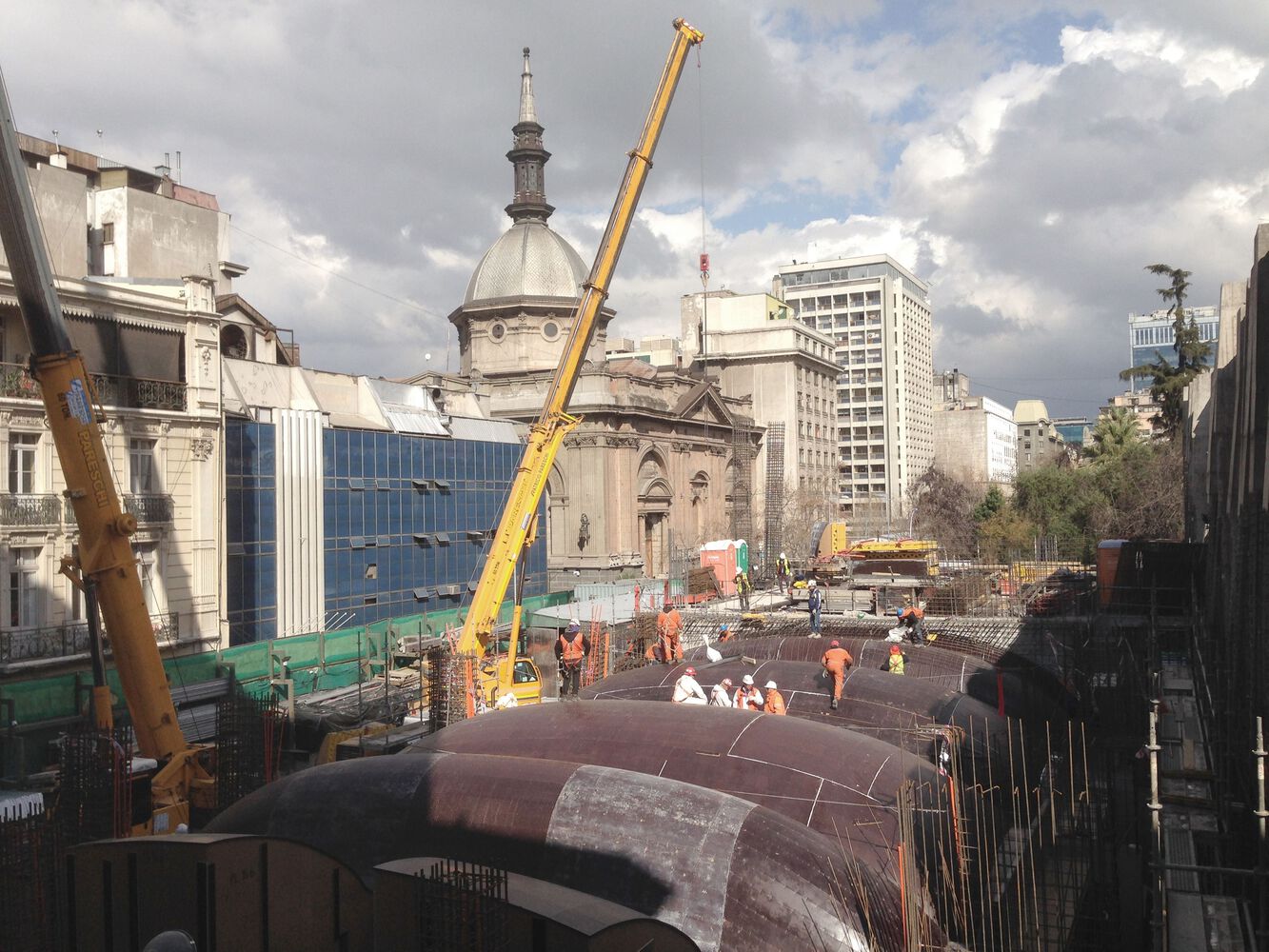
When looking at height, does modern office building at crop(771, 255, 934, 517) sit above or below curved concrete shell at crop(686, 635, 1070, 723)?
above

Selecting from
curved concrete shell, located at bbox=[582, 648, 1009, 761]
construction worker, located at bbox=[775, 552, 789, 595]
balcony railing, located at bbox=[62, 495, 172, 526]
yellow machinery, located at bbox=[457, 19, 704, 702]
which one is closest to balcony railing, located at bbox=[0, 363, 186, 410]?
balcony railing, located at bbox=[62, 495, 172, 526]

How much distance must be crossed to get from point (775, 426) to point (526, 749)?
198 feet

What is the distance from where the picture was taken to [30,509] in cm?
2039

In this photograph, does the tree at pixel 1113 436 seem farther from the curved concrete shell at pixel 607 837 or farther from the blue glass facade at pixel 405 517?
the curved concrete shell at pixel 607 837

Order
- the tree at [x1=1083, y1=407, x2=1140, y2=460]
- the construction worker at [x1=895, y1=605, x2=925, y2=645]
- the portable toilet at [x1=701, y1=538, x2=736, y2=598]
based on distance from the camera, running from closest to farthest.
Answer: the construction worker at [x1=895, y1=605, x2=925, y2=645]
the portable toilet at [x1=701, y1=538, x2=736, y2=598]
the tree at [x1=1083, y1=407, x2=1140, y2=460]

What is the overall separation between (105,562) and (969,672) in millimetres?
15276

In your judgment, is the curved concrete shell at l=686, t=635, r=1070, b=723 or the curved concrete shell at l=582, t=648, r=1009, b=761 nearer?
the curved concrete shell at l=582, t=648, r=1009, b=761

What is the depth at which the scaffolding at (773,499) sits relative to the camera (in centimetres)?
5712

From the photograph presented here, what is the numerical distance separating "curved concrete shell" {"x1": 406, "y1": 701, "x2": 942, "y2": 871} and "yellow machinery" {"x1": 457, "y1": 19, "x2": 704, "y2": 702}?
5.98 meters

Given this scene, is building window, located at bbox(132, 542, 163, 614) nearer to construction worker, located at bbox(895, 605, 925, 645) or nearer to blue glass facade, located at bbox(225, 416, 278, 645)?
blue glass facade, located at bbox(225, 416, 278, 645)

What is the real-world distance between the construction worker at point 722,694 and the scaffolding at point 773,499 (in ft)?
111

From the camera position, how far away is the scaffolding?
187ft

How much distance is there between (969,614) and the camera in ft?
103

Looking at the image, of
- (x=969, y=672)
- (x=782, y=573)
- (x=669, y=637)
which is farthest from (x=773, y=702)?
(x=782, y=573)
